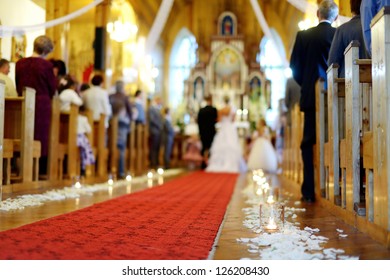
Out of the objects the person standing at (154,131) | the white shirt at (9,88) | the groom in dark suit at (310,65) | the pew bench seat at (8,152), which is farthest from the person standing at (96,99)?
the groom in dark suit at (310,65)

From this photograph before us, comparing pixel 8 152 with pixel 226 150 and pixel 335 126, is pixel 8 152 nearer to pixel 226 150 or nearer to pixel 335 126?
pixel 335 126

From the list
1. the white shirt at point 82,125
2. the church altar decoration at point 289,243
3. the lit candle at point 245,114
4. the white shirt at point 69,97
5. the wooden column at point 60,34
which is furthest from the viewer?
the lit candle at point 245,114

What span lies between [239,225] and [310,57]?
2.23 m

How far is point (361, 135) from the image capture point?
331cm

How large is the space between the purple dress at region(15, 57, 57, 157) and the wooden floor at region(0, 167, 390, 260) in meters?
1.52

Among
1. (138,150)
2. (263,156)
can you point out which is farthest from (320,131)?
(263,156)

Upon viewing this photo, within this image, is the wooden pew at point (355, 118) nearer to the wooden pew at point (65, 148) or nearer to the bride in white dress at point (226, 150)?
the wooden pew at point (65, 148)

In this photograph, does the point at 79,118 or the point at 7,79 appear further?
the point at 79,118

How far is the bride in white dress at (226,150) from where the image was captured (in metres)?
→ 13.1

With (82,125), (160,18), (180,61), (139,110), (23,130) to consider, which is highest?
(180,61)

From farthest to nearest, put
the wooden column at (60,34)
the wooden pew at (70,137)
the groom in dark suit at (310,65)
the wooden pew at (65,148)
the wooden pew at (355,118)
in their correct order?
the wooden column at (60,34) → the wooden pew at (70,137) → the wooden pew at (65,148) → the groom in dark suit at (310,65) → the wooden pew at (355,118)

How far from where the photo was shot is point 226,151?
43.2 ft

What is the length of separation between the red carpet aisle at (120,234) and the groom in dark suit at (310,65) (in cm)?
109
